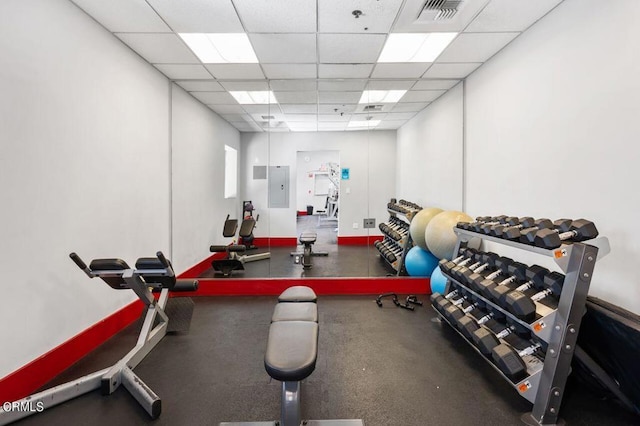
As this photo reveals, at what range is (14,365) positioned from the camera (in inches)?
71.0

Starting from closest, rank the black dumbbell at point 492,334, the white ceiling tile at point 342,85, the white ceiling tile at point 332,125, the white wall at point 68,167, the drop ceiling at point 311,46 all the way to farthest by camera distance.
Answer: the white wall at point 68,167
the black dumbbell at point 492,334
the drop ceiling at point 311,46
the white ceiling tile at point 342,85
the white ceiling tile at point 332,125

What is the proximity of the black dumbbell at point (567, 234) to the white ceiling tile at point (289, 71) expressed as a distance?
2771 millimetres

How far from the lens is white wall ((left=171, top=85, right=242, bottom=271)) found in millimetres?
3803

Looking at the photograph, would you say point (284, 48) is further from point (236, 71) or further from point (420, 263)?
point (420, 263)

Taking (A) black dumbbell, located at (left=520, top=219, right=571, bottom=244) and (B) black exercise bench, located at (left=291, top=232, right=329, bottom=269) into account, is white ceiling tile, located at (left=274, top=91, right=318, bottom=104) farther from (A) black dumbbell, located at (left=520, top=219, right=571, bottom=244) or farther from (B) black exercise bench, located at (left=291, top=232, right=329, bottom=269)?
(A) black dumbbell, located at (left=520, top=219, right=571, bottom=244)

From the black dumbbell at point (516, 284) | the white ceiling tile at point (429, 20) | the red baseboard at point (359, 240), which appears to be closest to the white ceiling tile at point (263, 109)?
the white ceiling tile at point (429, 20)

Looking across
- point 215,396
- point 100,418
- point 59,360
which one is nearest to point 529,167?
point 215,396

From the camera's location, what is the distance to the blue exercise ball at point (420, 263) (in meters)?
3.77

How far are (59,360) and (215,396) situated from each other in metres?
1.26

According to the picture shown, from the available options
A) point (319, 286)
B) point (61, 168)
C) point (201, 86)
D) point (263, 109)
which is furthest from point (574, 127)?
point (201, 86)

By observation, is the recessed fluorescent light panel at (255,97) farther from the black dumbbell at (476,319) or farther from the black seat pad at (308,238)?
the black dumbbell at (476,319)

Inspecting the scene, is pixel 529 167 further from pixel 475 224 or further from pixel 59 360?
pixel 59 360

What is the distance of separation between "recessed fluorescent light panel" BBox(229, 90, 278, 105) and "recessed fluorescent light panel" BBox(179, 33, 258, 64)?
2.24ft

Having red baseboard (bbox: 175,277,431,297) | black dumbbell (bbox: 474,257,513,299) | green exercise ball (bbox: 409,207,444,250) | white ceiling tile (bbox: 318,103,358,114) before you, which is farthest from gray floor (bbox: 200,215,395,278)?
black dumbbell (bbox: 474,257,513,299)
